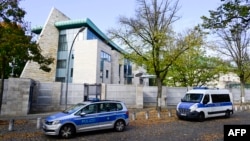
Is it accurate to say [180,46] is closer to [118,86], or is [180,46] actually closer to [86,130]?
[118,86]

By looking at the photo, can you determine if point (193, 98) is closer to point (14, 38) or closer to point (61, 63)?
point (14, 38)

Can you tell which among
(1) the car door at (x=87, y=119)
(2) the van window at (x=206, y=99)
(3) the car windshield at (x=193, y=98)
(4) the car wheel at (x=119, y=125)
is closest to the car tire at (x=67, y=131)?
(1) the car door at (x=87, y=119)

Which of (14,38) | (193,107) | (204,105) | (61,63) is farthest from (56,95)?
(61,63)

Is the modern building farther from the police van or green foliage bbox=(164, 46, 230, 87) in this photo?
the police van

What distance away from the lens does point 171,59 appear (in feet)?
69.7

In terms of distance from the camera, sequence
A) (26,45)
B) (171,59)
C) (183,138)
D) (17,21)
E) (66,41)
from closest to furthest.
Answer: (183,138) → (26,45) → (17,21) → (171,59) → (66,41)

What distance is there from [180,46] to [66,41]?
28.4m

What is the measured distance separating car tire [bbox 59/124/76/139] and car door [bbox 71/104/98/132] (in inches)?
12.2

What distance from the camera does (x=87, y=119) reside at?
11281 millimetres

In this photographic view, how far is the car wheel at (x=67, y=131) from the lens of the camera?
10531 millimetres

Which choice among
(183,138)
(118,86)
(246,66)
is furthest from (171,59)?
(246,66)

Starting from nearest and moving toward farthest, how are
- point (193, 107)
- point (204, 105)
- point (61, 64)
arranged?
point (193, 107), point (204, 105), point (61, 64)

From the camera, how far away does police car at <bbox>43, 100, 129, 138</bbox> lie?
10523 millimetres

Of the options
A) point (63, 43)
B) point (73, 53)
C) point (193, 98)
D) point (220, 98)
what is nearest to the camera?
point (193, 98)
